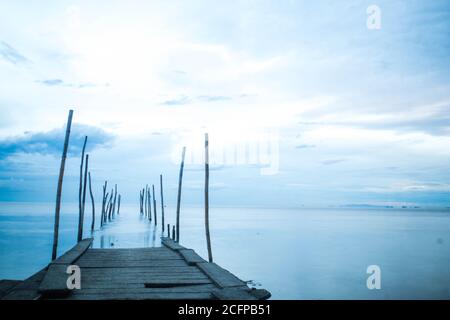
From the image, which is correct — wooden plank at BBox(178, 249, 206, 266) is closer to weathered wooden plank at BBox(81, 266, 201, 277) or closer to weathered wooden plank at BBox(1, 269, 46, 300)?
weathered wooden plank at BBox(81, 266, 201, 277)

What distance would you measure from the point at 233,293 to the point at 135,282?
2.01 meters

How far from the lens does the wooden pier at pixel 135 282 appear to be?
17.5ft

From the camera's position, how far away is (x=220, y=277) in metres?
6.49

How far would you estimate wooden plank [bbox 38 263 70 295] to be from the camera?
17.2 ft

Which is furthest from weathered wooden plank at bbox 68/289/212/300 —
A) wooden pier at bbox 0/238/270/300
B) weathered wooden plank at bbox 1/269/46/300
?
weathered wooden plank at bbox 1/269/46/300

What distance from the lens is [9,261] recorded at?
17797 mm

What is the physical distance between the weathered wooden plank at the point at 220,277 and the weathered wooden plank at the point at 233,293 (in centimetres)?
18

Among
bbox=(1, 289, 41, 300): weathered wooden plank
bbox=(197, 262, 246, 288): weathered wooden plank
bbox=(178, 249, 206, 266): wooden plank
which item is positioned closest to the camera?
bbox=(1, 289, 41, 300): weathered wooden plank

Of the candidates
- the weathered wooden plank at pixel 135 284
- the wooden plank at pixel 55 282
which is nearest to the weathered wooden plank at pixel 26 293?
the wooden plank at pixel 55 282

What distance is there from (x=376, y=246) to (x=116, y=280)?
82.6 feet

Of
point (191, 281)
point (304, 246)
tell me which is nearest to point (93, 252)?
point (191, 281)

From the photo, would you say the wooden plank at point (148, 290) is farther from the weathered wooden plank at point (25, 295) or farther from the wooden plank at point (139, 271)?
the wooden plank at point (139, 271)

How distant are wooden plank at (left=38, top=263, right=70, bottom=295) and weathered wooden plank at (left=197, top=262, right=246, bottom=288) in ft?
7.68
